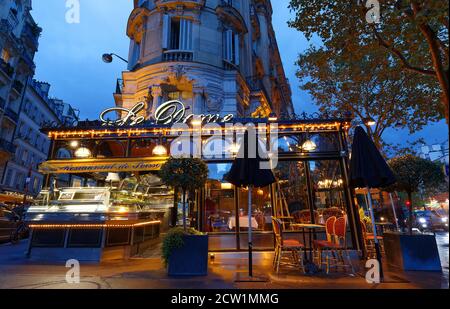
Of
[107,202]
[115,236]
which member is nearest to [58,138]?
[107,202]

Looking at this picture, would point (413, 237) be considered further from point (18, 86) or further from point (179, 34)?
point (18, 86)

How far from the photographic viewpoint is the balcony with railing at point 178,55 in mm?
15127

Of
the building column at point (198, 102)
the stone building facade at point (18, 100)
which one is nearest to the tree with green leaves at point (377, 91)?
the building column at point (198, 102)

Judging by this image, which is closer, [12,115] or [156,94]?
[156,94]

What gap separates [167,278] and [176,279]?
23cm

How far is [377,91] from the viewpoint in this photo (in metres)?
14.9

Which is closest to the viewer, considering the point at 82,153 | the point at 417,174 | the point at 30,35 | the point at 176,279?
the point at 176,279

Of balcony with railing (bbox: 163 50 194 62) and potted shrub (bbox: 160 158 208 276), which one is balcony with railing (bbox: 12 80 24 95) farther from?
potted shrub (bbox: 160 158 208 276)

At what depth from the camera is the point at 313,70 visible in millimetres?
16203

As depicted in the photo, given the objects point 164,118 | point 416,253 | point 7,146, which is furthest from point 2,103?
point 416,253

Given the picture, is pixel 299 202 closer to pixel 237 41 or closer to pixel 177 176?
pixel 177 176
